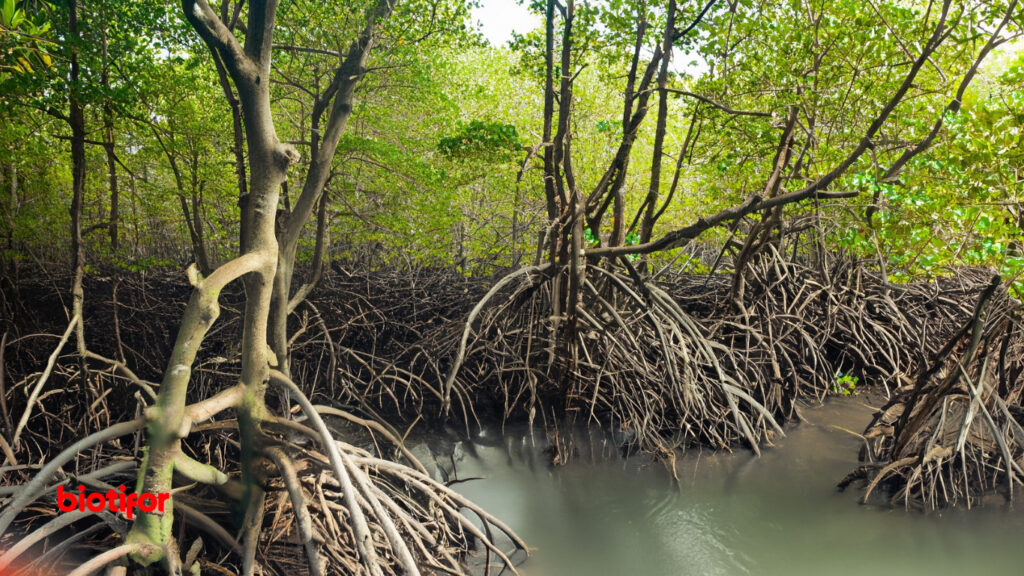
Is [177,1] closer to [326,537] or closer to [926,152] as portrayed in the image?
[326,537]

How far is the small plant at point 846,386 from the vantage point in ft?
16.6

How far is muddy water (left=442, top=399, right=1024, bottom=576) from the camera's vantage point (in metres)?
3.25

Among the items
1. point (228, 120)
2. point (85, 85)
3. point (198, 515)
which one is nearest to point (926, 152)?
point (198, 515)

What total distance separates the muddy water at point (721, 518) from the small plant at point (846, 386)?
61cm

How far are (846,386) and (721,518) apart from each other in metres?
2.40

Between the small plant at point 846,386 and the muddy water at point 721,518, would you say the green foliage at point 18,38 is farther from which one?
the small plant at point 846,386

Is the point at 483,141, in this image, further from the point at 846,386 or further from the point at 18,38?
the point at 846,386

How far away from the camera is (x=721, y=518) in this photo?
366 cm

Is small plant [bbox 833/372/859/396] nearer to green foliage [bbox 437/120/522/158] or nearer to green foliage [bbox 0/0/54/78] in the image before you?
green foliage [bbox 437/120/522/158]

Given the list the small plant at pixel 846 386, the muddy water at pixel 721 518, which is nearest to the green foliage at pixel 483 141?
the muddy water at pixel 721 518

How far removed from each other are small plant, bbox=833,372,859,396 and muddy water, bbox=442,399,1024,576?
0.61 m

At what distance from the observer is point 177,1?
4984 millimetres

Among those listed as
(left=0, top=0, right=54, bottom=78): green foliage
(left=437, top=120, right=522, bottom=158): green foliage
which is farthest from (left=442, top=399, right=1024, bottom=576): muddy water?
(left=0, top=0, right=54, bottom=78): green foliage

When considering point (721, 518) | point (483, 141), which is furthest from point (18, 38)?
point (721, 518)
